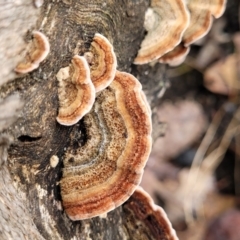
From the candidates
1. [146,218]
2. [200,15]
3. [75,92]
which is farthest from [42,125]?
[200,15]

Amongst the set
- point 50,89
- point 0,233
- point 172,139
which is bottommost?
point 172,139

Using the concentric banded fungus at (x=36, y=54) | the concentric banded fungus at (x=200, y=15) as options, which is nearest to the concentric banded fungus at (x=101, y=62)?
the concentric banded fungus at (x=36, y=54)

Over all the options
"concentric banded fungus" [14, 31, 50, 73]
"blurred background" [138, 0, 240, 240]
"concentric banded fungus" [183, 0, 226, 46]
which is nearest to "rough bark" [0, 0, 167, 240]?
"concentric banded fungus" [14, 31, 50, 73]

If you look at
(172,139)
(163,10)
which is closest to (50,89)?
(163,10)

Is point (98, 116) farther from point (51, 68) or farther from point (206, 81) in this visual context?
point (206, 81)

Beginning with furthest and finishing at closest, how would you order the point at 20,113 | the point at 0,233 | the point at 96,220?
1. the point at 96,220
2. the point at 20,113
3. the point at 0,233

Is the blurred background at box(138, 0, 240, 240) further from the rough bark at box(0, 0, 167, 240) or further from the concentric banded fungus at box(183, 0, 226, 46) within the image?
the rough bark at box(0, 0, 167, 240)

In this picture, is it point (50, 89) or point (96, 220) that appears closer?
point (50, 89)

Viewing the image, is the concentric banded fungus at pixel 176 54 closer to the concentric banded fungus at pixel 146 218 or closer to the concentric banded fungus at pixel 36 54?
the concentric banded fungus at pixel 146 218
